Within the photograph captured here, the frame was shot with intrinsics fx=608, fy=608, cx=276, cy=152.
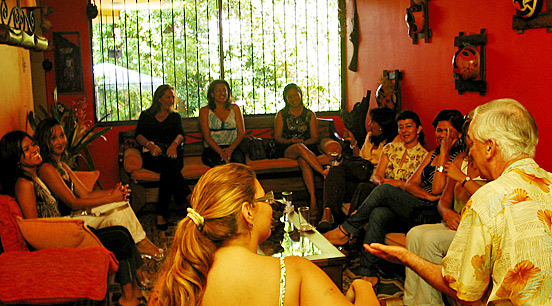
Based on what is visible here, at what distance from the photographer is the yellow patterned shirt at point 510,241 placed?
180cm

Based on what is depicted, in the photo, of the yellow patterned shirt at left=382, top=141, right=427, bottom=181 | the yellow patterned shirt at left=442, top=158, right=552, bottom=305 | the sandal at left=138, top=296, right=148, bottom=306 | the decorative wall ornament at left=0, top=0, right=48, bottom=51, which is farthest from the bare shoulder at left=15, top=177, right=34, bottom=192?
the yellow patterned shirt at left=382, top=141, right=427, bottom=181

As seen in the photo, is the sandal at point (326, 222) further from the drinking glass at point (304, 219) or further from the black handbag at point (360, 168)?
the drinking glass at point (304, 219)

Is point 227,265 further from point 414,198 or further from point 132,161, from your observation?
point 132,161

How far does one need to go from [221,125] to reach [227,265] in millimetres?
4884

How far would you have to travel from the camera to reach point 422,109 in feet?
19.0

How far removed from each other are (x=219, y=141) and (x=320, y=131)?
45.9 inches

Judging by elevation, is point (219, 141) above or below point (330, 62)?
below

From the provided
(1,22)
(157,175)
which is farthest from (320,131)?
(1,22)

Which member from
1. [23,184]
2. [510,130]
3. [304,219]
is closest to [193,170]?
[304,219]

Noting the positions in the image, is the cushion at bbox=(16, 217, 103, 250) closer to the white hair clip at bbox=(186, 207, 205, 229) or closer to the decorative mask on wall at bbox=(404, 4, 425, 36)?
the white hair clip at bbox=(186, 207, 205, 229)

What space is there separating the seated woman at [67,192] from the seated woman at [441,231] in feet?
5.90

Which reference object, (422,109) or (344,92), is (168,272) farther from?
Result: (344,92)

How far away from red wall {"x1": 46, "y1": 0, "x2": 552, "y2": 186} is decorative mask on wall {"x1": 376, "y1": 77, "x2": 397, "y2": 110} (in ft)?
0.45

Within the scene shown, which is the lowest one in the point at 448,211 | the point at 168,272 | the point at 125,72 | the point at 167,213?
the point at 167,213
